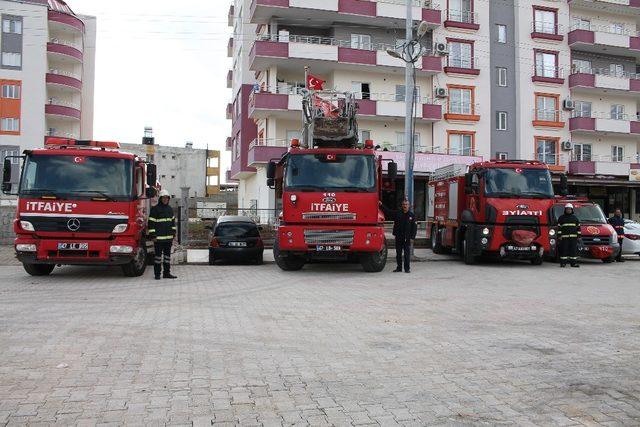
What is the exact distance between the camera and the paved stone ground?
4457 millimetres

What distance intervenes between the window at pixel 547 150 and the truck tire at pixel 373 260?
2801 cm

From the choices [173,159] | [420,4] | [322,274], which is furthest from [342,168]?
[420,4]

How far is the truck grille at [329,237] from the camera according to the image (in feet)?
47.1

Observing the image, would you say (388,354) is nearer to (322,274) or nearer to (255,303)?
(255,303)

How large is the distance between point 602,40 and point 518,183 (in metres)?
29.0

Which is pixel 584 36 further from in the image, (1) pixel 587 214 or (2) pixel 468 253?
(2) pixel 468 253

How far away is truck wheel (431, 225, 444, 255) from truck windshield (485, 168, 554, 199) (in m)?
4.31

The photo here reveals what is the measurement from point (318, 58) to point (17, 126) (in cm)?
2544

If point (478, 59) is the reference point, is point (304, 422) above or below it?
below

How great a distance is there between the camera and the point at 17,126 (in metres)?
44.1

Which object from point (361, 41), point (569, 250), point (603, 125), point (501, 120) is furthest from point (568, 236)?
point (603, 125)

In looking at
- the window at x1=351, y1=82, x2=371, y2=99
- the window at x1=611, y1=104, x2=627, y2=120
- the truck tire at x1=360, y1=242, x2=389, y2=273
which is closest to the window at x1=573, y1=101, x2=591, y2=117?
the window at x1=611, y1=104, x2=627, y2=120

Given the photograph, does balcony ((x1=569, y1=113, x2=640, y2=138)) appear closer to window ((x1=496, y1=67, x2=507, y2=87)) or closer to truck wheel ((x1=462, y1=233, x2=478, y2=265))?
window ((x1=496, y1=67, x2=507, y2=87))

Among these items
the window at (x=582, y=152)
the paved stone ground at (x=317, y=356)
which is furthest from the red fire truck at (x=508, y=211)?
the window at (x=582, y=152)
